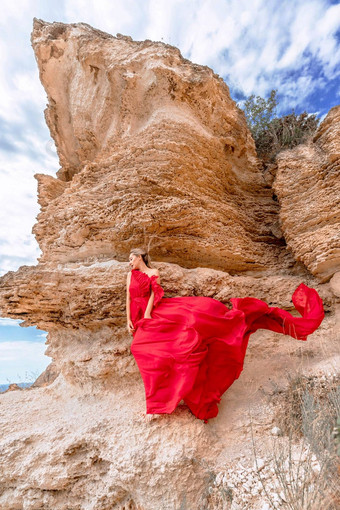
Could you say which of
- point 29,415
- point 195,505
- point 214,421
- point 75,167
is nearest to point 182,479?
point 195,505

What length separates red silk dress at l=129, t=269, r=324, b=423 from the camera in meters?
2.60

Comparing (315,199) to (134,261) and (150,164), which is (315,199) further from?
(134,261)

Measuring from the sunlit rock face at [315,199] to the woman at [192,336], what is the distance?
0.89 m

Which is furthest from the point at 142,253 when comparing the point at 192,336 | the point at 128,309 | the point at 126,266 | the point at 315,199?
the point at 315,199

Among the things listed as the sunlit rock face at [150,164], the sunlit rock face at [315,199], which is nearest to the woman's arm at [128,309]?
the sunlit rock face at [150,164]

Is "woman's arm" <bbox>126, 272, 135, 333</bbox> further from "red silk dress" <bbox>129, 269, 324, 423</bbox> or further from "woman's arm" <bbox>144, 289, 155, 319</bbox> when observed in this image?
"woman's arm" <bbox>144, 289, 155, 319</bbox>

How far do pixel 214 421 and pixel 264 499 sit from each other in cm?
89

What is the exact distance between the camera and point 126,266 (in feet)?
11.8

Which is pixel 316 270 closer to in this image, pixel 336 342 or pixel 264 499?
pixel 336 342

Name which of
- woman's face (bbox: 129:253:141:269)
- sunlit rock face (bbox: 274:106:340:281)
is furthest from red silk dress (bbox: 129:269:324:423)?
sunlit rock face (bbox: 274:106:340:281)

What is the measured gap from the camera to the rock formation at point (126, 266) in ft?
8.38

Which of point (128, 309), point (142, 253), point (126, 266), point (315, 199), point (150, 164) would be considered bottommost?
point (128, 309)

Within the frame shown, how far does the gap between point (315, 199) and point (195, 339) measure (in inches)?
124

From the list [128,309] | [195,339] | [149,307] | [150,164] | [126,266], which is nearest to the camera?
[195,339]
